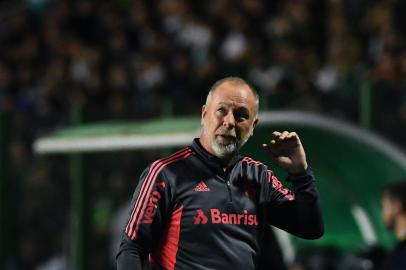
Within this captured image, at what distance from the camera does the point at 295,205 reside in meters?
3.90

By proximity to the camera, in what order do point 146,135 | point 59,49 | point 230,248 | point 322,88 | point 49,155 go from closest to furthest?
1. point 230,248
2. point 146,135
3. point 322,88
4. point 49,155
5. point 59,49

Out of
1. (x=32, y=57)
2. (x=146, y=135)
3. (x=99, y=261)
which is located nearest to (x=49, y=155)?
(x=99, y=261)

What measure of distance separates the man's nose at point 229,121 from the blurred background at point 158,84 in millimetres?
3853

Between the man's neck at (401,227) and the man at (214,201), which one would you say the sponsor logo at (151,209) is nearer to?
A: the man at (214,201)

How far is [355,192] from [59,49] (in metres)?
6.18

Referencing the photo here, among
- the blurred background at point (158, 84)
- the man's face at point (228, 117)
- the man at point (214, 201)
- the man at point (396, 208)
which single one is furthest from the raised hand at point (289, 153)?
the blurred background at point (158, 84)

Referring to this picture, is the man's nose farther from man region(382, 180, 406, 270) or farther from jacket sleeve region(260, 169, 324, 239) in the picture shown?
man region(382, 180, 406, 270)

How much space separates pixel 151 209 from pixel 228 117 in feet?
1.36

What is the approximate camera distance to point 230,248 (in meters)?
3.77

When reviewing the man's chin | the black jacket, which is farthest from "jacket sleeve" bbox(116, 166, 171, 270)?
the man's chin

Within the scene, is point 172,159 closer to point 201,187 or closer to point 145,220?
point 201,187

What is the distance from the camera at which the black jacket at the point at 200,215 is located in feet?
12.2

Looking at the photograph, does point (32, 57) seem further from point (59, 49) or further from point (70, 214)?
point (70, 214)

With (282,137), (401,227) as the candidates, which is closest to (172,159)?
(282,137)
